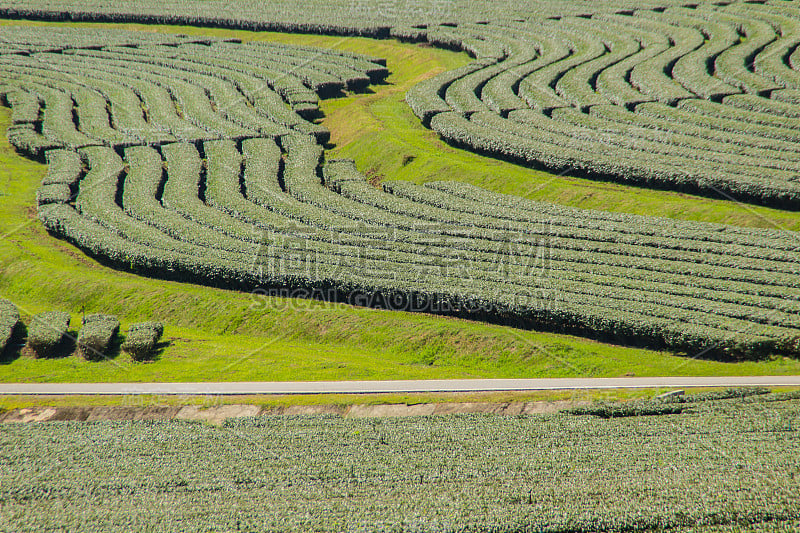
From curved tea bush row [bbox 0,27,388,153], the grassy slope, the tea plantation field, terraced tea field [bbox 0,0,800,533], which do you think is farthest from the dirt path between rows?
curved tea bush row [bbox 0,27,388,153]

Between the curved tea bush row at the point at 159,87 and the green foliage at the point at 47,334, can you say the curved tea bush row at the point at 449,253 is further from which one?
the curved tea bush row at the point at 159,87

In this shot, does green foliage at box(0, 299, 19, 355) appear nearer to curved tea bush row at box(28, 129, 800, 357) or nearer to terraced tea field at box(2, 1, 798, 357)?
curved tea bush row at box(28, 129, 800, 357)

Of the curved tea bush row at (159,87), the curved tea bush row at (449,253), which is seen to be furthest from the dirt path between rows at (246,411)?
the curved tea bush row at (159,87)

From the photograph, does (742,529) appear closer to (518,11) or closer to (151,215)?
(151,215)

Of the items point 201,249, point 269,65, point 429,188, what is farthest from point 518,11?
point 201,249

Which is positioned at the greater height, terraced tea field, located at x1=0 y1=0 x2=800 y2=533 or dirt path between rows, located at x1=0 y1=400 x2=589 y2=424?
terraced tea field, located at x1=0 y1=0 x2=800 y2=533

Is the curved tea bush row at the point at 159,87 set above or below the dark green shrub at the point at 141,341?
above

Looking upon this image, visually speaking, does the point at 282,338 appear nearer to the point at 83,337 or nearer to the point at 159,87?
the point at 83,337
